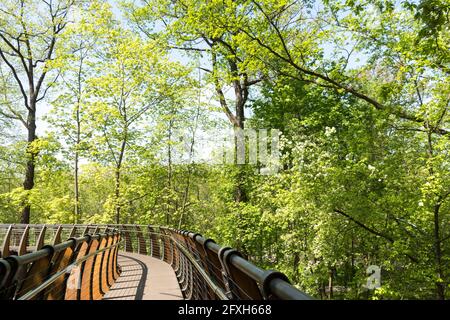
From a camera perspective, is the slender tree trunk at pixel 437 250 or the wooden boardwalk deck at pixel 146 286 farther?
the slender tree trunk at pixel 437 250

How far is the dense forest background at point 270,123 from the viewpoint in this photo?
476 inches

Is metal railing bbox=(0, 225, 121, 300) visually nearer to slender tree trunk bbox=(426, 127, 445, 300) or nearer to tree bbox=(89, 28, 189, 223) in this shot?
slender tree trunk bbox=(426, 127, 445, 300)

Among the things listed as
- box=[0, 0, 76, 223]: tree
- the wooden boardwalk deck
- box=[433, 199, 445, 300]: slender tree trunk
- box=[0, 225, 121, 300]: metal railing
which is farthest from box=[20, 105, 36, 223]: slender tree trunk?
box=[433, 199, 445, 300]: slender tree trunk

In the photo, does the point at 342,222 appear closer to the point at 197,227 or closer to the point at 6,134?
the point at 197,227

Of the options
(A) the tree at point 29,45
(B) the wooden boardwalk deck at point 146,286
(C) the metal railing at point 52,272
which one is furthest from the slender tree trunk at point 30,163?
(C) the metal railing at point 52,272

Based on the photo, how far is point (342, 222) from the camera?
46.8 feet

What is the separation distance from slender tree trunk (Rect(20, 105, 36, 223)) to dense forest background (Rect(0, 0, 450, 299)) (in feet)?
0.43

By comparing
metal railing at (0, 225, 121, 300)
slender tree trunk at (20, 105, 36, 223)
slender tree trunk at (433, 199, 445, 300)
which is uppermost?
slender tree trunk at (20, 105, 36, 223)

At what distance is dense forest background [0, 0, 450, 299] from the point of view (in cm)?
1209

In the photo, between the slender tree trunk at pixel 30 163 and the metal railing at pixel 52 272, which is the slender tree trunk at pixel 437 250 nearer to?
the metal railing at pixel 52 272

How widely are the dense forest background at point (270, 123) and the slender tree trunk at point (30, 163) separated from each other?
5.2 inches

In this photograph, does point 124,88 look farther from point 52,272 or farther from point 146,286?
point 52,272

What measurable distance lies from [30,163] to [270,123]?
1577 cm
